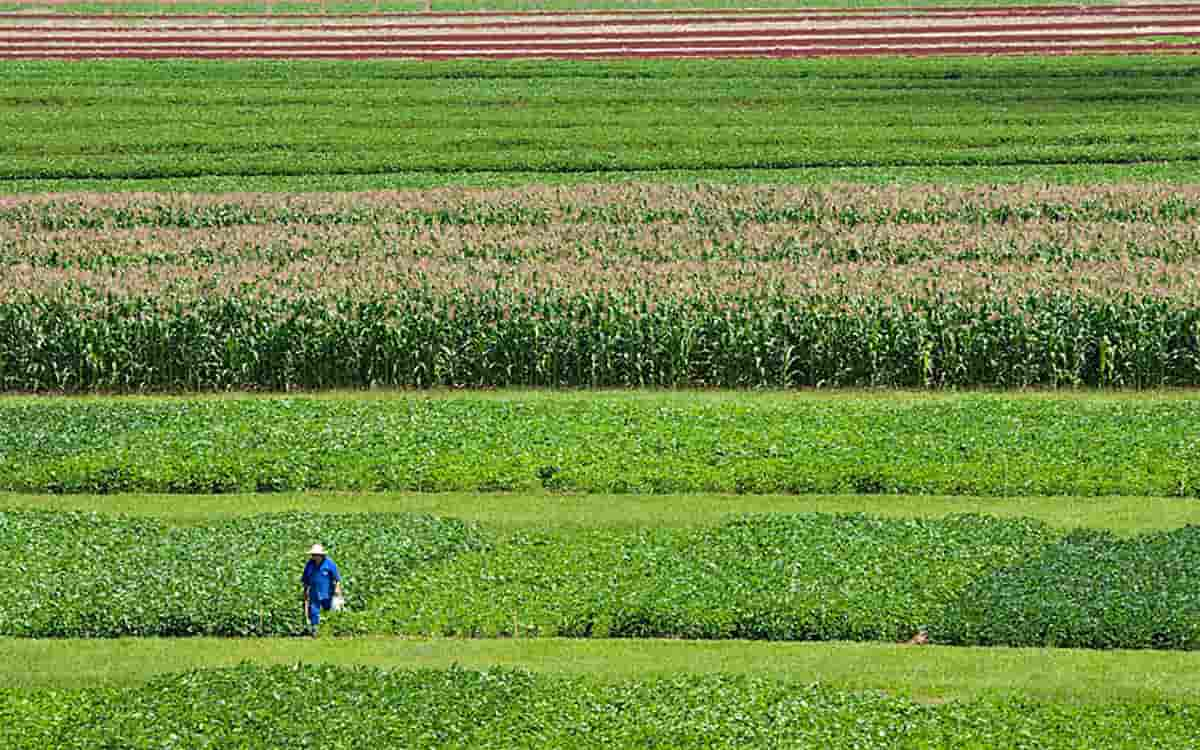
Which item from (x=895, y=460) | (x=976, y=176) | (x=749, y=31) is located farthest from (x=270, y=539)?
(x=749, y=31)

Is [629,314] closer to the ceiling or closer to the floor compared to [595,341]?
closer to the ceiling

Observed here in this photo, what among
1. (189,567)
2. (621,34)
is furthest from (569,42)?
(189,567)

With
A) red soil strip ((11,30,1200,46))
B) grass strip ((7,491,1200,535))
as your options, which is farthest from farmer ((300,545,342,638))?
red soil strip ((11,30,1200,46))

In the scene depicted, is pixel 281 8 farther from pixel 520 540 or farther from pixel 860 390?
pixel 520 540

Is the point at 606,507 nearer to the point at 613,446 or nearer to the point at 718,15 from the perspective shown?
the point at 613,446

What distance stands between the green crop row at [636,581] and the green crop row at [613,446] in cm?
249

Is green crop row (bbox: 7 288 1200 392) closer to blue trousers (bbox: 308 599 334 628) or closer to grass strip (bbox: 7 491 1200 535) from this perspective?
grass strip (bbox: 7 491 1200 535)

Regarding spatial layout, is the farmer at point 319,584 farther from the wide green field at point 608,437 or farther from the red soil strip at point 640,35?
the red soil strip at point 640,35

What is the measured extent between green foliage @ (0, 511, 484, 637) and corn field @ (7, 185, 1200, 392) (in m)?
9.35

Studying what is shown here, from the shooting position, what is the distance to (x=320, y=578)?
21.3m

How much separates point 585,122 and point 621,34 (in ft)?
55.7

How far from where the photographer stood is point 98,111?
66.9 m

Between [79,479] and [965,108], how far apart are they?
42.4 meters

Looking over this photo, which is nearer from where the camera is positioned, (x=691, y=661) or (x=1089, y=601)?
(x=691, y=661)
